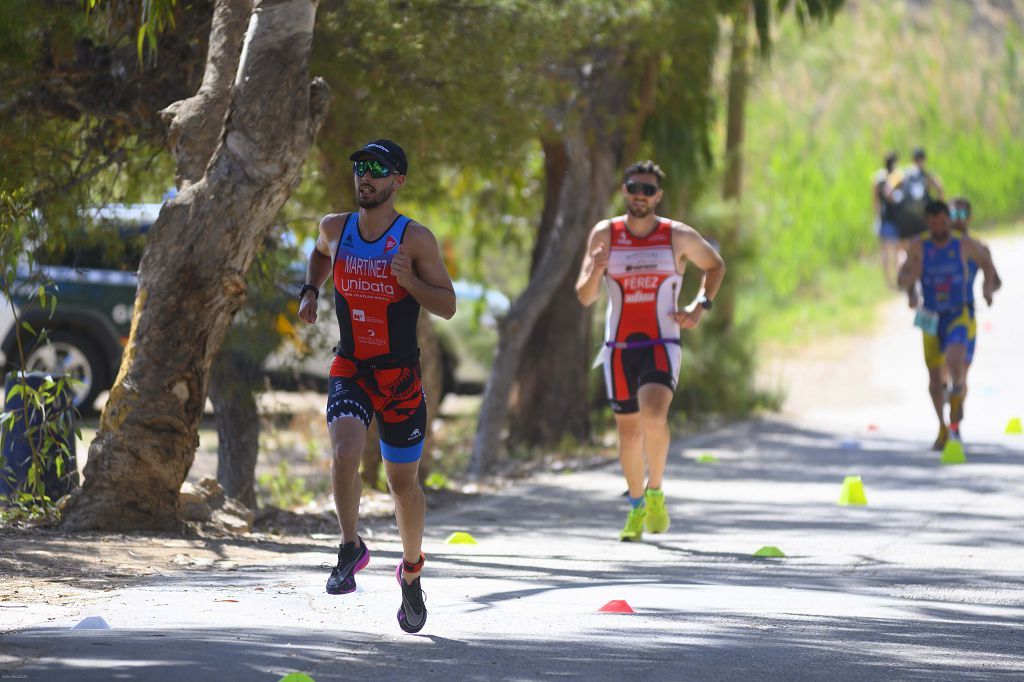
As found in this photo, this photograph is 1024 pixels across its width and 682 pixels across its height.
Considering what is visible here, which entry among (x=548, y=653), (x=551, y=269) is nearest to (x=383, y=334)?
(x=548, y=653)

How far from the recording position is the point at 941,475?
44.5 feet

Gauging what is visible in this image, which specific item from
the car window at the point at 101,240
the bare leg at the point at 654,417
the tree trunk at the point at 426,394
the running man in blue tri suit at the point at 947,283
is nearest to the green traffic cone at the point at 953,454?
the running man in blue tri suit at the point at 947,283

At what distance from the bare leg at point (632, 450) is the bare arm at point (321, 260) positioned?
336 centimetres

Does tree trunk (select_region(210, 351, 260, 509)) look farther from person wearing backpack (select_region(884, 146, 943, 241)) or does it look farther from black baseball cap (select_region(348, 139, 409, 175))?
person wearing backpack (select_region(884, 146, 943, 241))

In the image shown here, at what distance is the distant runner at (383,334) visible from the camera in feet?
22.4

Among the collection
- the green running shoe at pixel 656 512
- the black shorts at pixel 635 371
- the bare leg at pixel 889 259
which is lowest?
the green running shoe at pixel 656 512

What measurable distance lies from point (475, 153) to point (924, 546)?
14.0 feet

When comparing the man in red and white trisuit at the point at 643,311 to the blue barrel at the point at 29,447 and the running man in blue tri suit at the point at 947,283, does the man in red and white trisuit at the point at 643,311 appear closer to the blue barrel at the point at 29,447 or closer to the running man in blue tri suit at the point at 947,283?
the blue barrel at the point at 29,447

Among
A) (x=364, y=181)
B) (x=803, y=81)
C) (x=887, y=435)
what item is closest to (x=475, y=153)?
(x=364, y=181)

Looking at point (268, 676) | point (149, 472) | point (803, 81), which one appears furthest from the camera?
point (803, 81)

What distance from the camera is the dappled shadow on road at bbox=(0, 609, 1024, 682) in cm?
583

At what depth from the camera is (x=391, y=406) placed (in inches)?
272

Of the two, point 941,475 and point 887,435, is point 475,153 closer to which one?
point 941,475

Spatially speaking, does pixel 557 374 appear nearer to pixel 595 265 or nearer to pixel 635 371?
pixel 635 371
